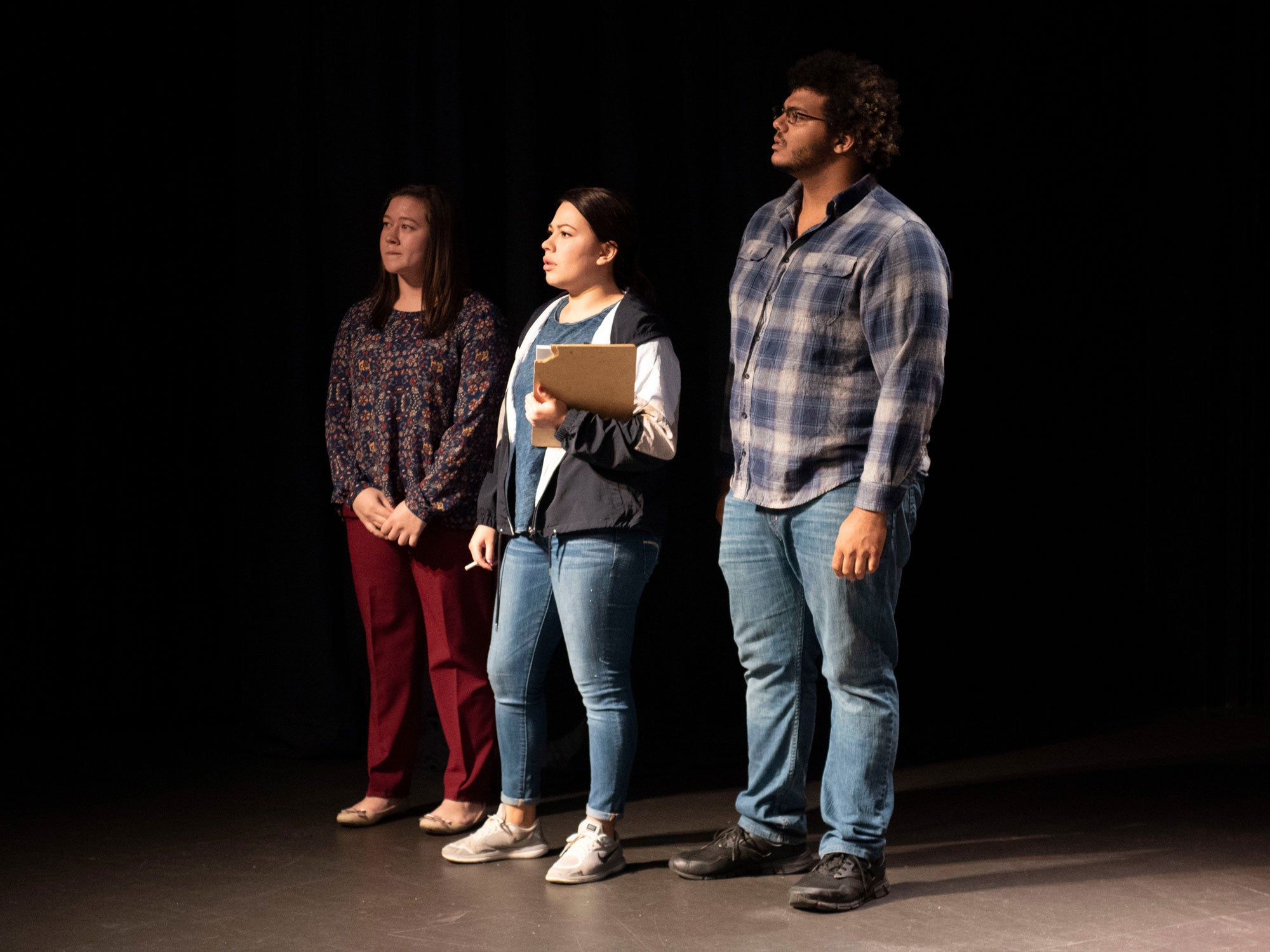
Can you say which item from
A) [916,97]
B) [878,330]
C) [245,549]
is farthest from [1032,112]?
[245,549]

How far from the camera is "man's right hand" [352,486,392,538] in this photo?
3.19m

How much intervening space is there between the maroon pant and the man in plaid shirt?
739mm

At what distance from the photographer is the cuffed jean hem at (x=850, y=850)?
2.64 metres

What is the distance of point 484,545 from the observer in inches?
118

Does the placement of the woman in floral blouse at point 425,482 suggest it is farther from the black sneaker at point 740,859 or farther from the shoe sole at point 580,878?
the black sneaker at point 740,859

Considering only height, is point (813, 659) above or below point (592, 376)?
below

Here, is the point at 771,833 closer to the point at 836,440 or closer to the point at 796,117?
the point at 836,440

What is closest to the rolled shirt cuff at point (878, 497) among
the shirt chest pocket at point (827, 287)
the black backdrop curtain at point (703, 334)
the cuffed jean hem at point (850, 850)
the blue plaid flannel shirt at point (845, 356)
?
the blue plaid flannel shirt at point (845, 356)

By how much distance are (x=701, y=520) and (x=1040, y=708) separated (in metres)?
1.51

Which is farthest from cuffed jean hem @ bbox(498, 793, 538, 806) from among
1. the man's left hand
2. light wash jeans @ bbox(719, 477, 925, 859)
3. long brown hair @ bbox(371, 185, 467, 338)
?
long brown hair @ bbox(371, 185, 467, 338)

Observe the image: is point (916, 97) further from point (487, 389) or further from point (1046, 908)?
point (1046, 908)

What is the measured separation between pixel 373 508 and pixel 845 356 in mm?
1194

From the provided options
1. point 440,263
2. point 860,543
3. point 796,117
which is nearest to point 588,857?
point 860,543

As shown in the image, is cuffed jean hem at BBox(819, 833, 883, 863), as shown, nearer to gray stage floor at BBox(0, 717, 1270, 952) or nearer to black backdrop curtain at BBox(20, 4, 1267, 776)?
gray stage floor at BBox(0, 717, 1270, 952)
